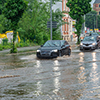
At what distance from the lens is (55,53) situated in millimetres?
19422

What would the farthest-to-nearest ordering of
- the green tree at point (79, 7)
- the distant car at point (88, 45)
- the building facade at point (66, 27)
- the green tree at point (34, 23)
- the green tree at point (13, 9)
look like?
the building facade at point (66, 27) < the green tree at point (79, 7) < the green tree at point (34, 23) < the distant car at point (88, 45) < the green tree at point (13, 9)

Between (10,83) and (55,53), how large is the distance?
32.5ft

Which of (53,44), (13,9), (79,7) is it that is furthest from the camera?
(79,7)

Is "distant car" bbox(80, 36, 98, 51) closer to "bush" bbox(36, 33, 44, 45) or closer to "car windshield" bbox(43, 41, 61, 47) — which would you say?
"car windshield" bbox(43, 41, 61, 47)

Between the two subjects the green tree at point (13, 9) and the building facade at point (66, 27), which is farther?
the building facade at point (66, 27)

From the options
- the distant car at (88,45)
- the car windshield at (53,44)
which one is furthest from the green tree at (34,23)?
the car windshield at (53,44)

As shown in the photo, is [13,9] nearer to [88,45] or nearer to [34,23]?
[88,45]

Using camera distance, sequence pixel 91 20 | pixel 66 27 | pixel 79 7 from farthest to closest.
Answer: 1. pixel 91 20
2. pixel 66 27
3. pixel 79 7

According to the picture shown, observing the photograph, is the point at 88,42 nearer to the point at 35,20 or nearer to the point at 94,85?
the point at 35,20

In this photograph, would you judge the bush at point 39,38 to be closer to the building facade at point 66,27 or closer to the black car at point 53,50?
the black car at point 53,50

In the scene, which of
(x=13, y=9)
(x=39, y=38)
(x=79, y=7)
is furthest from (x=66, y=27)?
(x=13, y=9)

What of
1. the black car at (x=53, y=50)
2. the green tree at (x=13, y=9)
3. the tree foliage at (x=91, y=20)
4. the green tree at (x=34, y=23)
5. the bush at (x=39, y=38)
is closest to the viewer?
the black car at (x=53, y=50)

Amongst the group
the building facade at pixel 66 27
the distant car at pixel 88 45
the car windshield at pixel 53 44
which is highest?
the building facade at pixel 66 27

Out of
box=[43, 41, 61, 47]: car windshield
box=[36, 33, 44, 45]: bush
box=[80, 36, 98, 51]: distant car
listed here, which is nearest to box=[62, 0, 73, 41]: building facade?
box=[36, 33, 44, 45]: bush
